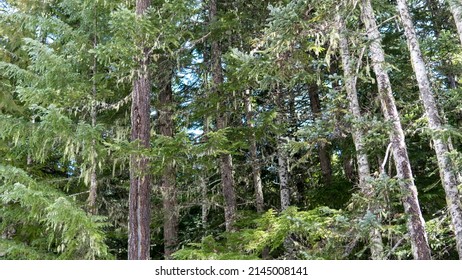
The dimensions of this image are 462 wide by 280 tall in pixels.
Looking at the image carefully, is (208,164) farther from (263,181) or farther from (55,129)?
(263,181)

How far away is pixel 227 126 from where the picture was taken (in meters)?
9.34

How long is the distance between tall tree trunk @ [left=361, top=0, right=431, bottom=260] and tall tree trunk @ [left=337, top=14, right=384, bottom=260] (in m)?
0.43

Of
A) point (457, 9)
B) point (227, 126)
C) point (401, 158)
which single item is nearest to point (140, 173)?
point (227, 126)

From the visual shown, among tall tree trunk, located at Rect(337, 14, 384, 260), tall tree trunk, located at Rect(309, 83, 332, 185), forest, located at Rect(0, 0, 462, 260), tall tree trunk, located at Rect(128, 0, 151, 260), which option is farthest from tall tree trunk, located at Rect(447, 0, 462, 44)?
tall tree trunk, located at Rect(309, 83, 332, 185)

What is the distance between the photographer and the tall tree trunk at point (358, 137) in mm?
5992

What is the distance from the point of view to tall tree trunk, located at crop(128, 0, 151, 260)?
7348 mm

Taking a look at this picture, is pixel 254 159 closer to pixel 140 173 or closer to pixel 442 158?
pixel 140 173

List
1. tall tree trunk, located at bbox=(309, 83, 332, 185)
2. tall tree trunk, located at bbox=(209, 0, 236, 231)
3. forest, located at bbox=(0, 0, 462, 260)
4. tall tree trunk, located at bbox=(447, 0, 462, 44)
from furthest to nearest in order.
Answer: tall tree trunk, located at bbox=(309, 83, 332, 185), tall tree trunk, located at bbox=(209, 0, 236, 231), forest, located at bbox=(0, 0, 462, 260), tall tree trunk, located at bbox=(447, 0, 462, 44)

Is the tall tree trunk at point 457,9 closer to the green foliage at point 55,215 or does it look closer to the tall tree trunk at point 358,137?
the tall tree trunk at point 358,137

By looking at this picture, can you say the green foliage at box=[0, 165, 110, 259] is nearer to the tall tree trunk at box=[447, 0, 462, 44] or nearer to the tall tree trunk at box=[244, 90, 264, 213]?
the tall tree trunk at box=[244, 90, 264, 213]

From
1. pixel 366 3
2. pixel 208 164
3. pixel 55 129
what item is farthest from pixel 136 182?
pixel 366 3

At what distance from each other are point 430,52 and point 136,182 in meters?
6.69

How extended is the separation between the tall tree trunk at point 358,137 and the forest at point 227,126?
1.8 inches

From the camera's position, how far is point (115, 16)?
6988 millimetres
